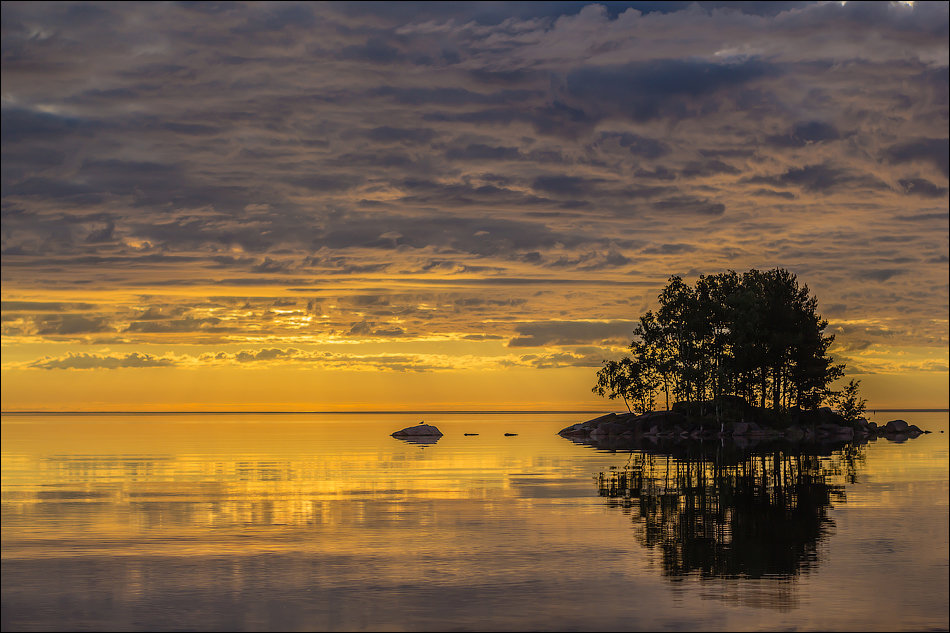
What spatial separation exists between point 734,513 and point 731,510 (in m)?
1.17

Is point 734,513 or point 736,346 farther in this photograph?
point 736,346

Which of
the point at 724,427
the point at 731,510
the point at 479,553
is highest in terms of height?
the point at 479,553

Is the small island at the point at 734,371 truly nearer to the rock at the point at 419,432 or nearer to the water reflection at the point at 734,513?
the rock at the point at 419,432

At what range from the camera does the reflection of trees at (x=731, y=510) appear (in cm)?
3020

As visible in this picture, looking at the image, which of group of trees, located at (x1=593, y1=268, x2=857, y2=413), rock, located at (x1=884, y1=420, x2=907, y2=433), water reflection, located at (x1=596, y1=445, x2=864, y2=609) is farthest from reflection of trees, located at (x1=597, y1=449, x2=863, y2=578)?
rock, located at (x1=884, y1=420, x2=907, y2=433)

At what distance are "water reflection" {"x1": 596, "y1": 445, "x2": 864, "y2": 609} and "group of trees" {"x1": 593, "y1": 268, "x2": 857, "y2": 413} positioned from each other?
62.0 metres

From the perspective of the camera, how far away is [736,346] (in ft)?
465

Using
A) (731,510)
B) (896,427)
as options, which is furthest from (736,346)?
(731,510)

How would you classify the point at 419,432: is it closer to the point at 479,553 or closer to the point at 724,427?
the point at 724,427

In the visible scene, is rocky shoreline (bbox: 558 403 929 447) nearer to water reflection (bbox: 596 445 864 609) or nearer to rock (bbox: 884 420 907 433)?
rock (bbox: 884 420 907 433)

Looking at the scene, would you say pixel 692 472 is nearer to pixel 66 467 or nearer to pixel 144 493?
pixel 144 493

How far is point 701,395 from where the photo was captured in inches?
5822

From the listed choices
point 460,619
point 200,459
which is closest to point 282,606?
point 460,619

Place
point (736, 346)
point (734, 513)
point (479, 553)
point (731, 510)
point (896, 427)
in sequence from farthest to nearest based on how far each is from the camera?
point (896, 427), point (736, 346), point (731, 510), point (734, 513), point (479, 553)
